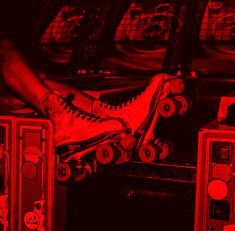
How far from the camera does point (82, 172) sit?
2.32 meters

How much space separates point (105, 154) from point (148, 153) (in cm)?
19

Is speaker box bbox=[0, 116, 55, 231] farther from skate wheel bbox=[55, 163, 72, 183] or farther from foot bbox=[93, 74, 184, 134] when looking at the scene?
foot bbox=[93, 74, 184, 134]

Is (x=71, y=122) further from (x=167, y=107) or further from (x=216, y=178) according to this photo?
(x=216, y=178)

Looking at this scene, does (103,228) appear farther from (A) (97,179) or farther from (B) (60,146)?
(B) (60,146)

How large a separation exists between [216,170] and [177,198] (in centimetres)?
21

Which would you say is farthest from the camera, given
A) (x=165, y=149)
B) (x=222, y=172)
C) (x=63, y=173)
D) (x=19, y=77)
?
(x=19, y=77)

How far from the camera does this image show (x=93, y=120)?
231cm

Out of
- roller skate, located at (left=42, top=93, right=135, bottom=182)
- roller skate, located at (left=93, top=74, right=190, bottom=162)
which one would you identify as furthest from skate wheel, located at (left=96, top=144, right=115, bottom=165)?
roller skate, located at (left=93, top=74, right=190, bottom=162)

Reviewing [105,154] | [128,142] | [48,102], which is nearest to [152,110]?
[128,142]

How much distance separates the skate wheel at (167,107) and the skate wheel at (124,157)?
22 centimetres

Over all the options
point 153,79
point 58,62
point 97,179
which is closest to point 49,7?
point 58,62

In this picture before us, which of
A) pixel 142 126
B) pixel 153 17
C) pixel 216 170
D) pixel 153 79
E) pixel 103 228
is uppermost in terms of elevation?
pixel 153 17

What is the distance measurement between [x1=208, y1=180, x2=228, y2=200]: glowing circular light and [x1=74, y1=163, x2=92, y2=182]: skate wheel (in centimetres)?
54

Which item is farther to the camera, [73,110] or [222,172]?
[73,110]
